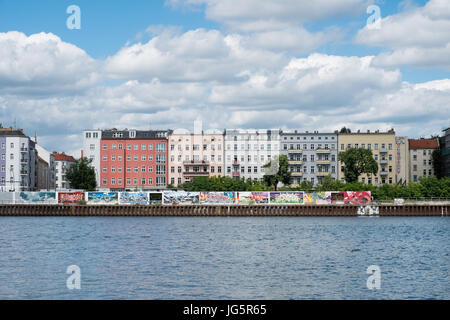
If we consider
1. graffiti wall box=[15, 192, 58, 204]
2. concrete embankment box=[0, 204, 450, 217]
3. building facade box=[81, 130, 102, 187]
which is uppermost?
building facade box=[81, 130, 102, 187]

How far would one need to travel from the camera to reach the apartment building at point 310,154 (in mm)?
155750

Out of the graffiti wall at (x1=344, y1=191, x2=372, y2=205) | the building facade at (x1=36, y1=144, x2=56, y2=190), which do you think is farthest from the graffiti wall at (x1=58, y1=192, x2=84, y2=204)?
the graffiti wall at (x1=344, y1=191, x2=372, y2=205)

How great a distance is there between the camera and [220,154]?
157m

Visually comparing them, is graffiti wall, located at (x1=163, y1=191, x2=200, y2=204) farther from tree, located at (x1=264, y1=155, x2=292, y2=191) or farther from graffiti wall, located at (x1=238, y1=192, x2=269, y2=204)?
tree, located at (x1=264, y1=155, x2=292, y2=191)

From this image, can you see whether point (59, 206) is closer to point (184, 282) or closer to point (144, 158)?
point (144, 158)

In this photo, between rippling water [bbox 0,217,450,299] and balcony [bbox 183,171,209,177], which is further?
balcony [bbox 183,171,209,177]

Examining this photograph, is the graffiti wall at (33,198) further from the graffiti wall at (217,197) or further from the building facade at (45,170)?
the building facade at (45,170)

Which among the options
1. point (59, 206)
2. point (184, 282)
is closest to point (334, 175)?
point (59, 206)

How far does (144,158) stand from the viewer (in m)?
157

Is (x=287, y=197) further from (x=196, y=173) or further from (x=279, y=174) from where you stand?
(x=196, y=173)

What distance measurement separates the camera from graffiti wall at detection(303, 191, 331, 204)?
132625 mm

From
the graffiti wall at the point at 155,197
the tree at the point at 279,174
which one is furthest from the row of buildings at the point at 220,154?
the graffiti wall at the point at 155,197

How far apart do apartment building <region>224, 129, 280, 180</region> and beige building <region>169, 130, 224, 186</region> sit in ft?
6.75

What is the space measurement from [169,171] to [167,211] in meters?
25.6
